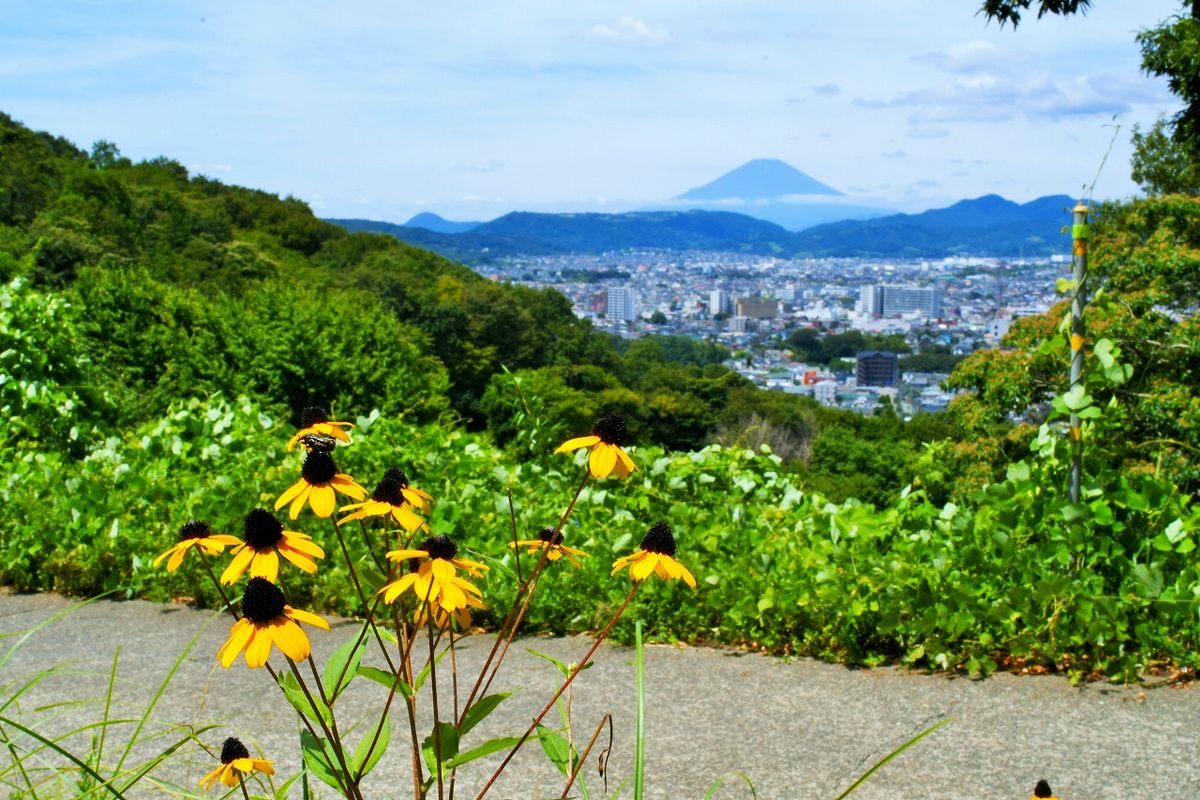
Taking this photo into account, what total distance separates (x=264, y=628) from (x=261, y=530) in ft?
0.47

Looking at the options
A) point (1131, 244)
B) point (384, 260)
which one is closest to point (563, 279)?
point (384, 260)

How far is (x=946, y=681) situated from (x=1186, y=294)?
10391 millimetres

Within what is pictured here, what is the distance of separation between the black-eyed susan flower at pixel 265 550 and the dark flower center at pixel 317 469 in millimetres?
67

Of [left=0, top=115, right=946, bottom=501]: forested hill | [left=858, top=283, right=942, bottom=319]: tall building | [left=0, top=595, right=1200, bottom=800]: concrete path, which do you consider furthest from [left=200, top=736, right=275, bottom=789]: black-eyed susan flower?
[left=858, top=283, right=942, bottom=319]: tall building

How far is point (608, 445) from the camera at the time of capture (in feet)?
4.48

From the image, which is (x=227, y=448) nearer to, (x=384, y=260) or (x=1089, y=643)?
(x=1089, y=643)

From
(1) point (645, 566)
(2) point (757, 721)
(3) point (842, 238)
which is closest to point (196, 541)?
(1) point (645, 566)

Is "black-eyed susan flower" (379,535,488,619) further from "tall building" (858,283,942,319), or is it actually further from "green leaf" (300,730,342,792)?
"tall building" (858,283,942,319)

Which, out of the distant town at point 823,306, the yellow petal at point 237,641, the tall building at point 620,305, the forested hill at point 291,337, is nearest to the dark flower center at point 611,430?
the yellow petal at point 237,641

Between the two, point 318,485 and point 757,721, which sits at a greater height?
point 318,485

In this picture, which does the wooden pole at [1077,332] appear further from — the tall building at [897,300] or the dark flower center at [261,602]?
the tall building at [897,300]

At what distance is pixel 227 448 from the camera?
4703 mm

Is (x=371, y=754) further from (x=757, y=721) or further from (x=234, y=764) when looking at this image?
(x=757, y=721)

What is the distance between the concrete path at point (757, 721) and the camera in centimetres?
243
